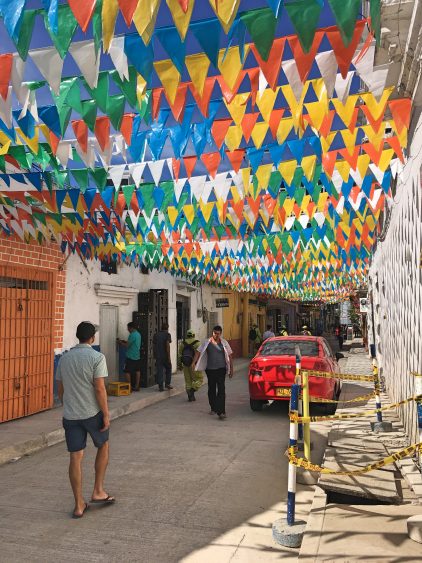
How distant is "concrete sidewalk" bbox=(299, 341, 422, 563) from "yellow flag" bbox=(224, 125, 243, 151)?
3.85m

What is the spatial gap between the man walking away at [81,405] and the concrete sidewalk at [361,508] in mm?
2207

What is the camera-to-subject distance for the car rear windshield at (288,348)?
33.1 ft

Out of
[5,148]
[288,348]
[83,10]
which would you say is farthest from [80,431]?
[288,348]

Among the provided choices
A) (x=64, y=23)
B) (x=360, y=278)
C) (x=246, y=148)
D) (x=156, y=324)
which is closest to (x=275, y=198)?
(x=246, y=148)

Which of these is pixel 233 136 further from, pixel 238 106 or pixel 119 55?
pixel 119 55

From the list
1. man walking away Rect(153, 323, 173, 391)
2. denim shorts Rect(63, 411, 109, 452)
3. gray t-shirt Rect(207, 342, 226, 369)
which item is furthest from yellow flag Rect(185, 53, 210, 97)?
man walking away Rect(153, 323, 173, 391)

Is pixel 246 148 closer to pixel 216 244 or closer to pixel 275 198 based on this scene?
pixel 275 198

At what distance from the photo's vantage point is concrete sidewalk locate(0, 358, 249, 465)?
7055 mm

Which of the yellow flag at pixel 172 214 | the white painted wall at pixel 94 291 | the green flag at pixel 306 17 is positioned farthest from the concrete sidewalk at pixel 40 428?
the green flag at pixel 306 17

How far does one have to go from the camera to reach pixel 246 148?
6.05m

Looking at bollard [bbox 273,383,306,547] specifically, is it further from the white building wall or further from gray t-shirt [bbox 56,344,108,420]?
the white building wall

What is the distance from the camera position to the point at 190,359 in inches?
439

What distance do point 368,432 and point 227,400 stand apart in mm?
4901

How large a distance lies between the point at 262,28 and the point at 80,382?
3.53 metres
